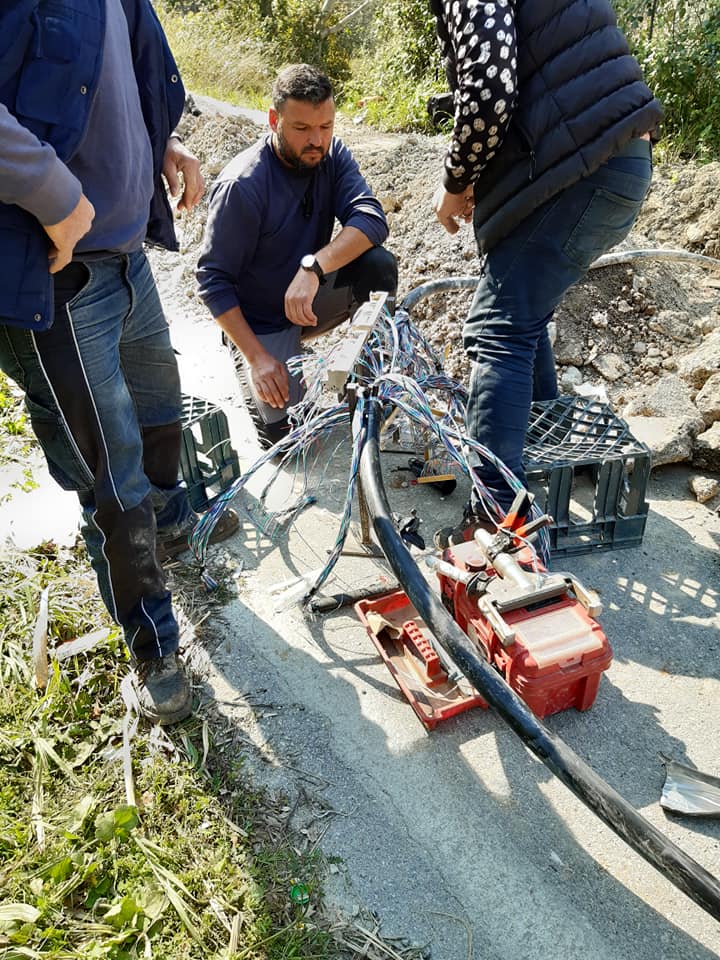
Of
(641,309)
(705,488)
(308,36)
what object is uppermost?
(308,36)

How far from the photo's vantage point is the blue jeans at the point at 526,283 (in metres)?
2.06

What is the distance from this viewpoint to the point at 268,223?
3.01 metres

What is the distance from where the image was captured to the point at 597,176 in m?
2.04

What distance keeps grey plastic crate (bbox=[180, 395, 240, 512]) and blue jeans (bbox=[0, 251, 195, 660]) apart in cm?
61

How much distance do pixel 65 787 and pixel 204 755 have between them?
36cm

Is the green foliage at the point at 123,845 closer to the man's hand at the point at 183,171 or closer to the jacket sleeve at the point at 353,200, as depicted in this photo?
the man's hand at the point at 183,171

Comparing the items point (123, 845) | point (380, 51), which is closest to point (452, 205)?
point (123, 845)

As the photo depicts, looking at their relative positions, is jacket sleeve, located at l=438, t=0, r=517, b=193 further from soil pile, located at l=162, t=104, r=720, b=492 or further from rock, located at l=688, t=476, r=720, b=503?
rock, located at l=688, t=476, r=720, b=503

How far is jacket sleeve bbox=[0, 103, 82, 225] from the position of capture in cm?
130

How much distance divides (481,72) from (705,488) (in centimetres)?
175

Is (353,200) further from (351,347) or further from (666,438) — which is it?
(666,438)

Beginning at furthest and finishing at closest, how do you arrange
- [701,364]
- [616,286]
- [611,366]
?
1. [616,286]
2. [611,366]
3. [701,364]

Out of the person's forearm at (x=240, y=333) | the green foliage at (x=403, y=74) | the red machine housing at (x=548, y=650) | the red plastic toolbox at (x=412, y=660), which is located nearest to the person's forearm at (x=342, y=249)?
the person's forearm at (x=240, y=333)

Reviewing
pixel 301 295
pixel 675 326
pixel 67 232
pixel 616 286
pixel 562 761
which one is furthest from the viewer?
pixel 616 286
